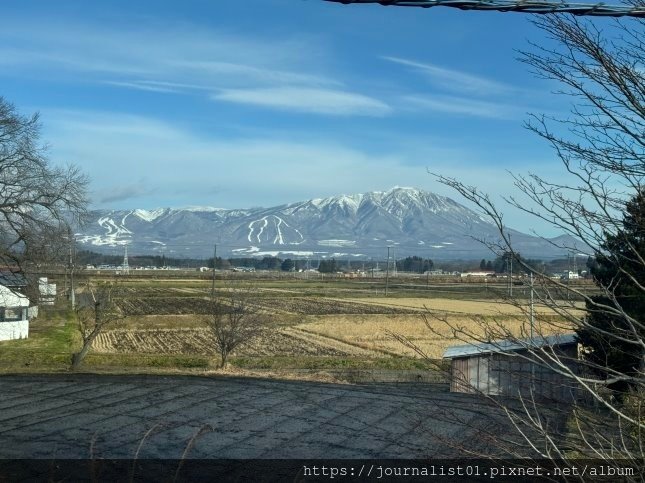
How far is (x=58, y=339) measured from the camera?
33.0 metres

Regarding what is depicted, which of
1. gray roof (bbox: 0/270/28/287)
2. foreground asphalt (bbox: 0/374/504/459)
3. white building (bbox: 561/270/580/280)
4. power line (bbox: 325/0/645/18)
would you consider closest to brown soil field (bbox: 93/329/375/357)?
gray roof (bbox: 0/270/28/287)

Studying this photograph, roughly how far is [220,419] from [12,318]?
28.8m

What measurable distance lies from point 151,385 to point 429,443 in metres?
6.58

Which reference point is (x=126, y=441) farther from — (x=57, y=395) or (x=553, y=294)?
(x=553, y=294)

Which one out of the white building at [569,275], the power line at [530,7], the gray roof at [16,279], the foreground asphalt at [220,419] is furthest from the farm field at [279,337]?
the power line at [530,7]

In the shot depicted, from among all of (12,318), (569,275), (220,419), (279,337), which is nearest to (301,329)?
(279,337)

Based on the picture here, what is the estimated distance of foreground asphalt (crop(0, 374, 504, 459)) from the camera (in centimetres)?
862

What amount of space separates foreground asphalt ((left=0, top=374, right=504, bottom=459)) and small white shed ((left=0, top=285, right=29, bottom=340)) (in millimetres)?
20151

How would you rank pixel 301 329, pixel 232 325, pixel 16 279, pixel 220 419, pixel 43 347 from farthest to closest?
pixel 301 329, pixel 43 347, pixel 16 279, pixel 232 325, pixel 220 419

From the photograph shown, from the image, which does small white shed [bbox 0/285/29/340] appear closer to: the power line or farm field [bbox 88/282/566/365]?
farm field [bbox 88/282/566/365]

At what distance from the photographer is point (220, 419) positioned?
10633 millimetres

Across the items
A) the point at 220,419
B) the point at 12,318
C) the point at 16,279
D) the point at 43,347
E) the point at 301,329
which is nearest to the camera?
the point at 220,419

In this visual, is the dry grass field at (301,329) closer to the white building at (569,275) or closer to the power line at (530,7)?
the white building at (569,275)

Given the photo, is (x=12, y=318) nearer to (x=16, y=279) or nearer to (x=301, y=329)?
(x=16, y=279)
